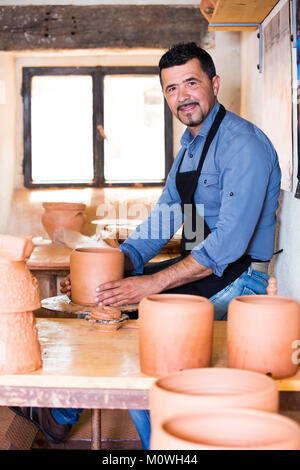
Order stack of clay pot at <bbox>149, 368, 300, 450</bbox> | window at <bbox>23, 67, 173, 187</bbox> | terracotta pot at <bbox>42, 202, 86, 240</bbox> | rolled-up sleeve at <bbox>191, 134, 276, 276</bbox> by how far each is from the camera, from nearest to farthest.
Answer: stack of clay pot at <bbox>149, 368, 300, 450</bbox>, rolled-up sleeve at <bbox>191, 134, 276, 276</bbox>, terracotta pot at <bbox>42, 202, 86, 240</bbox>, window at <bbox>23, 67, 173, 187</bbox>

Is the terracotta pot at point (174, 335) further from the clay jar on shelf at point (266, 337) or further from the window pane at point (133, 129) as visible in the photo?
the window pane at point (133, 129)

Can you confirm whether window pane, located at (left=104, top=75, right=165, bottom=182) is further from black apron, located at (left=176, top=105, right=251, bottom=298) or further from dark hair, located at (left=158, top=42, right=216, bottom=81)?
dark hair, located at (left=158, top=42, right=216, bottom=81)

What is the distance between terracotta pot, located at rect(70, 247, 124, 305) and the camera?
6.86 ft

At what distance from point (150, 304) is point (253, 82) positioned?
3208mm

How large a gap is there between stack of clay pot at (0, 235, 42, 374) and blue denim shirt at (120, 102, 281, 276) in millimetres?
878

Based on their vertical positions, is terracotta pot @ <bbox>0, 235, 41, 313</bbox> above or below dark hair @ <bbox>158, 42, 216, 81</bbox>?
below

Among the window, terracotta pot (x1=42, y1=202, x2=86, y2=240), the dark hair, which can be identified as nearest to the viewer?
the dark hair

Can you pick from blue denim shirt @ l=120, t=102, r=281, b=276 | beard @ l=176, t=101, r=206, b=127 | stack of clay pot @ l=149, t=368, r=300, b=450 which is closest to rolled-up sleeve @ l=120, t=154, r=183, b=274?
blue denim shirt @ l=120, t=102, r=281, b=276

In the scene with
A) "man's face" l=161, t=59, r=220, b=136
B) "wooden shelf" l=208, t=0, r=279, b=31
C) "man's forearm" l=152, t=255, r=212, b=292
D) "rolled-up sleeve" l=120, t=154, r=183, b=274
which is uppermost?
"wooden shelf" l=208, t=0, r=279, b=31

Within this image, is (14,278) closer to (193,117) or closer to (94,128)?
(193,117)

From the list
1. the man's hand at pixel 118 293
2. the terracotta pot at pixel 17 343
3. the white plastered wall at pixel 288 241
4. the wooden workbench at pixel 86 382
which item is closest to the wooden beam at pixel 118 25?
the white plastered wall at pixel 288 241

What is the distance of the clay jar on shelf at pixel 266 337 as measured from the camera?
4.42 feet
